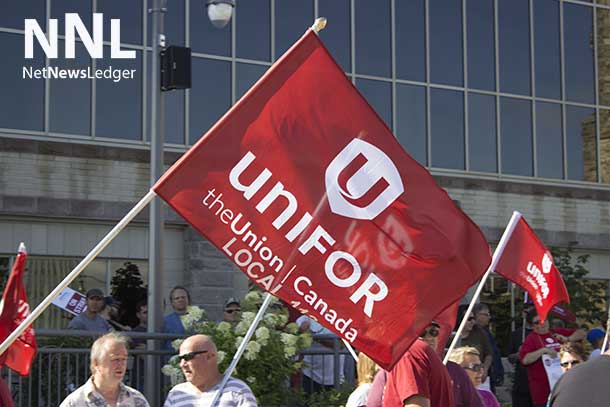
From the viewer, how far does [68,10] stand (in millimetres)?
20125

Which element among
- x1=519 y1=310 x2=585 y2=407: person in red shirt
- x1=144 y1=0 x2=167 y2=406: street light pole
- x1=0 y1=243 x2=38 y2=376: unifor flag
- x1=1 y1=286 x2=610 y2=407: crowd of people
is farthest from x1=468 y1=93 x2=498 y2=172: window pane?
x1=0 y1=243 x2=38 y2=376: unifor flag

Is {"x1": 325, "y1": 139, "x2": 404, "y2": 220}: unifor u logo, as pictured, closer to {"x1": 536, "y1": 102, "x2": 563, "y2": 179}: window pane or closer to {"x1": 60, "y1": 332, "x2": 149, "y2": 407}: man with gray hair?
{"x1": 60, "y1": 332, "x2": 149, "y2": 407}: man with gray hair

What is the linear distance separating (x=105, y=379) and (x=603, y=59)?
67.7 ft

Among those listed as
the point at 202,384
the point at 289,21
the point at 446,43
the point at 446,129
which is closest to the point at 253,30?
the point at 289,21

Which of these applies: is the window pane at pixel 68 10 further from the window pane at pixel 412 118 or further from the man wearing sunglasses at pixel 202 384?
the man wearing sunglasses at pixel 202 384

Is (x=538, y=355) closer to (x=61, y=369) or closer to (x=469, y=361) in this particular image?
(x=469, y=361)

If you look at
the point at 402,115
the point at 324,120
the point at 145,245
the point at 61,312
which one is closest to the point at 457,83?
the point at 402,115

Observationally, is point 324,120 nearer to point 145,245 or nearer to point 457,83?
point 145,245

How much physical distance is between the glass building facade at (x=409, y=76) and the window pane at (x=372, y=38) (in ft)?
0.08

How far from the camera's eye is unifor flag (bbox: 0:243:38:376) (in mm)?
7918

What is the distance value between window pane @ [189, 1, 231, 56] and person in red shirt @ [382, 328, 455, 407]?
1499 cm

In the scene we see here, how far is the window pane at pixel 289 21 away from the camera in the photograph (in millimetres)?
22406

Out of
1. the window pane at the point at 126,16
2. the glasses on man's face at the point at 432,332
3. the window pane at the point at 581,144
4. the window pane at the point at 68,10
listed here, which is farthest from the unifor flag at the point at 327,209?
the window pane at the point at 581,144

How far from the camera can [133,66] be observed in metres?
20.8
